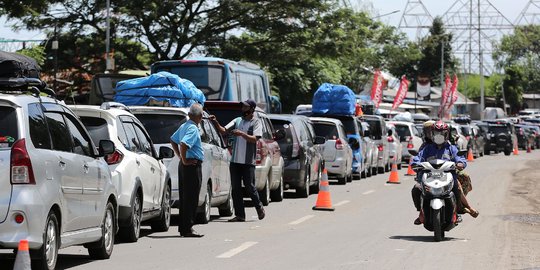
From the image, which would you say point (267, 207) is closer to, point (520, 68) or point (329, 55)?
point (329, 55)

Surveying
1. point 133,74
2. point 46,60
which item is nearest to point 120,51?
point 46,60

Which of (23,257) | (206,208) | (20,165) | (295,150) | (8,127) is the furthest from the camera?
(295,150)

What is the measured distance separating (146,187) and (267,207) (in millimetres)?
7061

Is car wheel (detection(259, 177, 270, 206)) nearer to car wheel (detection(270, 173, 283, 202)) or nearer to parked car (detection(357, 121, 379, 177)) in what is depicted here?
car wheel (detection(270, 173, 283, 202))

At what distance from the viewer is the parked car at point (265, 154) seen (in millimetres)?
21938

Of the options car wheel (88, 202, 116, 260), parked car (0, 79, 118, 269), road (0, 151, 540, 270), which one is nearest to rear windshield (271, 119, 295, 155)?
road (0, 151, 540, 270)

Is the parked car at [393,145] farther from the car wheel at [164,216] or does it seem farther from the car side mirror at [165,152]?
the car side mirror at [165,152]

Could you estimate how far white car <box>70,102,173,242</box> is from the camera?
48.3ft

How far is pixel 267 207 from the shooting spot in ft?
73.8

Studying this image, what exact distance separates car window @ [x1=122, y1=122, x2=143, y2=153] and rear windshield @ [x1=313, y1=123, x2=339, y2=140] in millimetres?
15750

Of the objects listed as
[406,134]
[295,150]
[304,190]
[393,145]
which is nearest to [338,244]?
[295,150]

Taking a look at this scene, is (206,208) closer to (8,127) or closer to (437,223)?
(437,223)

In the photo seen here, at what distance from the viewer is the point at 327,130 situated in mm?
31547

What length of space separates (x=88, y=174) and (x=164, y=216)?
15.0 ft
